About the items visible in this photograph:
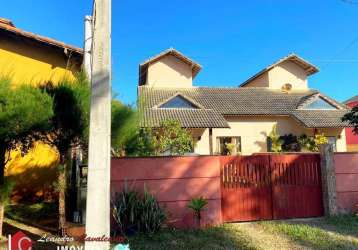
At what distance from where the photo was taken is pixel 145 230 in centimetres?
680

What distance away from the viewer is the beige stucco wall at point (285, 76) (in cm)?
2686

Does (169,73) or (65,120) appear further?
(169,73)

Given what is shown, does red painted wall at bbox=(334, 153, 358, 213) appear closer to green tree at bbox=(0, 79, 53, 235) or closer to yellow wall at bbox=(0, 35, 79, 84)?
green tree at bbox=(0, 79, 53, 235)

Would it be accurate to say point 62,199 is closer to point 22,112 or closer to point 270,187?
point 22,112

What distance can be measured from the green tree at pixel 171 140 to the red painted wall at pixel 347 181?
6543mm

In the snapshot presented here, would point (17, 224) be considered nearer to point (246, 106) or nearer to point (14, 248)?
point (14, 248)

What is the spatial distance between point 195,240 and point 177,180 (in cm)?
150

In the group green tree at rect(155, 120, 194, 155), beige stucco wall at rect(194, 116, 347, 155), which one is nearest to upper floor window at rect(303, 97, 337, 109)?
beige stucco wall at rect(194, 116, 347, 155)

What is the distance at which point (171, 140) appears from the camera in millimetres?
14453

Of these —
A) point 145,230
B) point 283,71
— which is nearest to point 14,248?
point 145,230

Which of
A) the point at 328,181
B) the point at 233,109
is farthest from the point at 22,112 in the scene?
the point at 233,109

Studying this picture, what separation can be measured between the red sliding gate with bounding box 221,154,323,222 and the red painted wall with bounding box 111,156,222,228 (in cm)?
32

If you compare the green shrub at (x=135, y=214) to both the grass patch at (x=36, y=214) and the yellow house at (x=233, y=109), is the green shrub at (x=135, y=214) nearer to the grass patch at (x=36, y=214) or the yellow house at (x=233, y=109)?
the grass patch at (x=36, y=214)

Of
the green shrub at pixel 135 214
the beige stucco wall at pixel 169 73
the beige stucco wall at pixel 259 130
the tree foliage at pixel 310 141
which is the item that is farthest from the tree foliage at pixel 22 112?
the beige stucco wall at pixel 169 73
